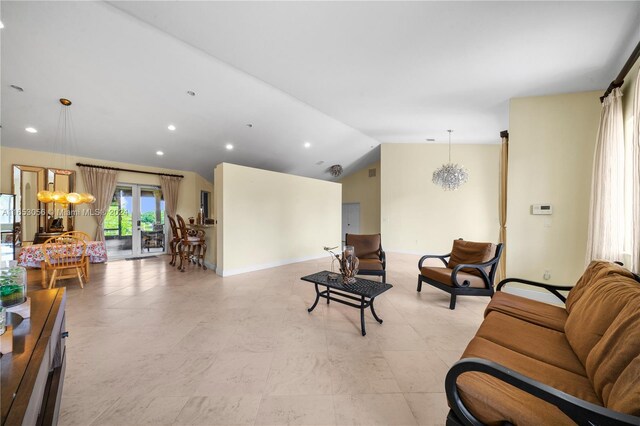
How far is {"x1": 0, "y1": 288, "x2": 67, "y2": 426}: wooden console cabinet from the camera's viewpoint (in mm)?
675

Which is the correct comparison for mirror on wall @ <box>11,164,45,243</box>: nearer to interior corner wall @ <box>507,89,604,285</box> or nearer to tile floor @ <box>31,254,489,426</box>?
tile floor @ <box>31,254,489,426</box>

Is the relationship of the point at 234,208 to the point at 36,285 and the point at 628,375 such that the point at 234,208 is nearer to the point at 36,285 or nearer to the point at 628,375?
the point at 36,285

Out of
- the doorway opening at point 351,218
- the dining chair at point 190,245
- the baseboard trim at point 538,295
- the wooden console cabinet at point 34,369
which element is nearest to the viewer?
the wooden console cabinet at point 34,369

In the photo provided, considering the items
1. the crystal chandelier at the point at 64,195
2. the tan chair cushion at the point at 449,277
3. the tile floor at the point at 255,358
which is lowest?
the tile floor at the point at 255,358

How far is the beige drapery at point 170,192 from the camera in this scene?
725 centimetres

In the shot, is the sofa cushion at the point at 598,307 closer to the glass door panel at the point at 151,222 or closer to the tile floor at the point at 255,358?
the tile floor at the point at 255,358

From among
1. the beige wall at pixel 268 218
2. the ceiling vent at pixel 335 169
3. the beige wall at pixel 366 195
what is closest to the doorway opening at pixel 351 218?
the beige wall at pixel 366 195

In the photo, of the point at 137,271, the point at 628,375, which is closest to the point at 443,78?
the point at 628,375

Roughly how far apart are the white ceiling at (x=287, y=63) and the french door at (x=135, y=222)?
1.62 meters

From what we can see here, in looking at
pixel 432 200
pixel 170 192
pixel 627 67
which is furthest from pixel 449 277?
pixel 170 192

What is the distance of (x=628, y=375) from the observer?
902 mm

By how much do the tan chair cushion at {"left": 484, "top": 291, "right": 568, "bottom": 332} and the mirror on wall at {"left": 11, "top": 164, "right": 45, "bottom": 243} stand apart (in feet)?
27.9

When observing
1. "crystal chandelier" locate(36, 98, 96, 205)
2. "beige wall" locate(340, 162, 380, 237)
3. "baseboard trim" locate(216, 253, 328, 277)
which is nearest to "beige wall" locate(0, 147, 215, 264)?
"baseboard trim" locate(216, 253, 328, 277)

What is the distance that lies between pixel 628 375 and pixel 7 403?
2022 millimetres
